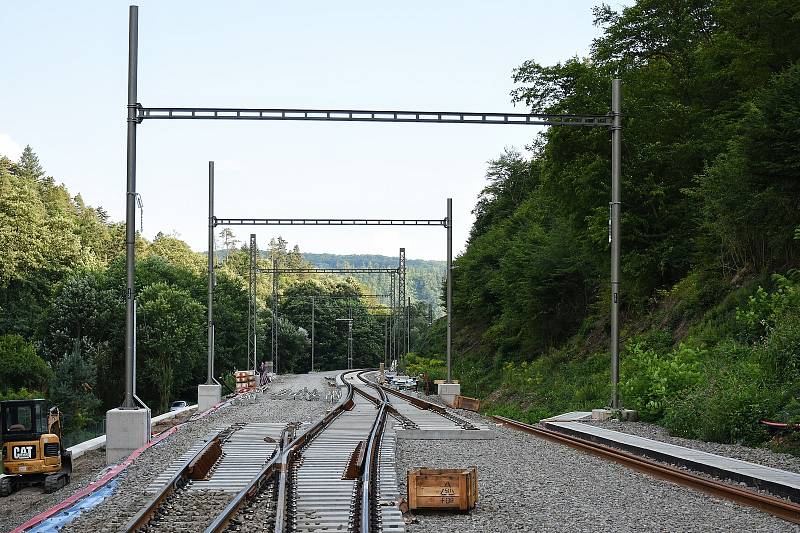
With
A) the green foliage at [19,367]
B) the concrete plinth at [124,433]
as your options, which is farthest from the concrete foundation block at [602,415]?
the green foliage at [19,367]

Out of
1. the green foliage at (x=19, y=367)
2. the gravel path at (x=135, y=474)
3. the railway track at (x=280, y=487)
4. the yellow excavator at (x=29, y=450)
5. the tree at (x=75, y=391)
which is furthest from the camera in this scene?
the green foliage at (x=19, y=367)

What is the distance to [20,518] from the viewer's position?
54.3 feet

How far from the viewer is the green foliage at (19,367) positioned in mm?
58344

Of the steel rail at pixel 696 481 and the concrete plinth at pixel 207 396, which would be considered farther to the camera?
the concrete plinth at pixel 207 396

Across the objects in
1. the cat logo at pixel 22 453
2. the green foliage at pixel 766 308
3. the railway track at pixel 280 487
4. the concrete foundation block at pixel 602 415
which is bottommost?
the cat logo at pixel 22 453

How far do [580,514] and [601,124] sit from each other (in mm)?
15386

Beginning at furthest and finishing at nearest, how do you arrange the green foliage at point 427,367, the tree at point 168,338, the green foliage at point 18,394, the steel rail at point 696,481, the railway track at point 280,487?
the tree at point 168,338 < the green foliage at point 427,367 < the green foliage at point 18,394 < the steel rail at point 696,481 < the railway track at point 280,487

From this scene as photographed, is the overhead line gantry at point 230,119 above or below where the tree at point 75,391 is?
A: above

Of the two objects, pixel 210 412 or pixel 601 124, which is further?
pixel 210 412

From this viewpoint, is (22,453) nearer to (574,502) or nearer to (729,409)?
(574,502)

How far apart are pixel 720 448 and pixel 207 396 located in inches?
948

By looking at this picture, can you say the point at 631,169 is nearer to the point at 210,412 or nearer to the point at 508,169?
the point at 210,412

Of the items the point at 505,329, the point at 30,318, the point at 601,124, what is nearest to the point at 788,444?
the point at 601,124

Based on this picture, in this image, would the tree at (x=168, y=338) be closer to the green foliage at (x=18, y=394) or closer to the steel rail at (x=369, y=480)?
the green foliage at (x=18, y=394)
